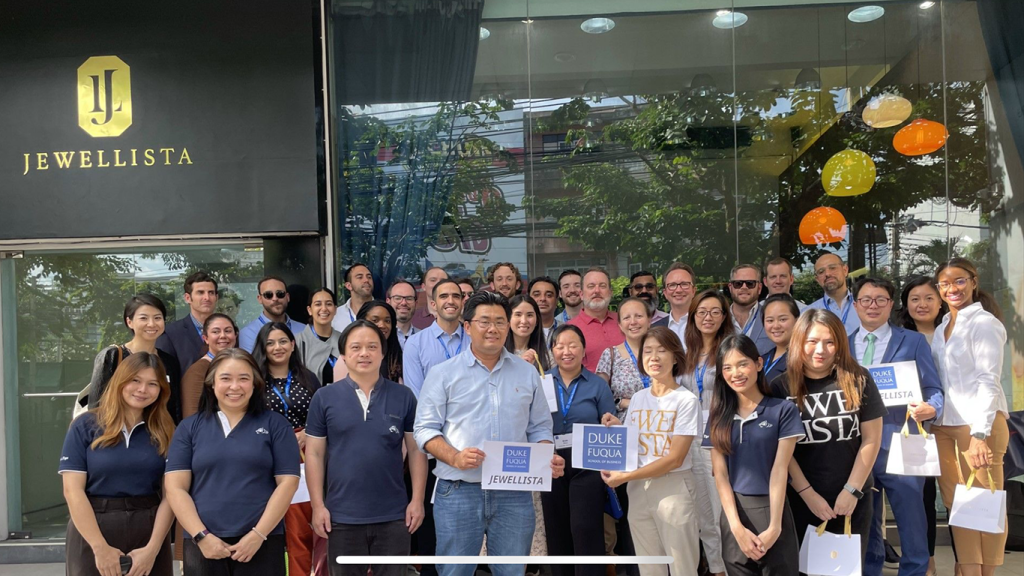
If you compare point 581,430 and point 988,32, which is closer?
point 581,430

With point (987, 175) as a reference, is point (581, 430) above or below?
below

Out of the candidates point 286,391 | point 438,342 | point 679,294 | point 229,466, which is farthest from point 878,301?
point 229,466

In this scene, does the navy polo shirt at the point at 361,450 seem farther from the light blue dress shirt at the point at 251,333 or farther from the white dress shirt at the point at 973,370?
the white dress shirt at the point at 973,370

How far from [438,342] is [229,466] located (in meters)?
1.80

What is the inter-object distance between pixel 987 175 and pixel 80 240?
26.1 ft

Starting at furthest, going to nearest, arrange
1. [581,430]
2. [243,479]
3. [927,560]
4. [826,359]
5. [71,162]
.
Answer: [71,162] → [927,560] → [581,430] → [826,359] → [243,479]

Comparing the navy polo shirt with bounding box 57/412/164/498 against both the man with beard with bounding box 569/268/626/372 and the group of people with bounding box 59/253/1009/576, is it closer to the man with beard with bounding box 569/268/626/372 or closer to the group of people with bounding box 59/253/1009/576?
the group of people with bounding box 59/253/1009/576

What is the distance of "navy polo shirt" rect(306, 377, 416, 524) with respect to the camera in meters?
4.20

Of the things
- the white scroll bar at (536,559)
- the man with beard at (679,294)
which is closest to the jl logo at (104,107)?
the man with beard at (679,294)

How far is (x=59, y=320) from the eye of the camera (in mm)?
7535

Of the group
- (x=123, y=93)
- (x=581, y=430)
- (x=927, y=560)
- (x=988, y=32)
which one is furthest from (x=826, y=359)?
(x=123, y=93)

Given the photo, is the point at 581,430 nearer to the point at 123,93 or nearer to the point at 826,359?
A: the point at 826,359

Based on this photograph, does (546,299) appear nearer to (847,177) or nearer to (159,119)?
(847,177)

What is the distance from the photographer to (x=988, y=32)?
295 inches
